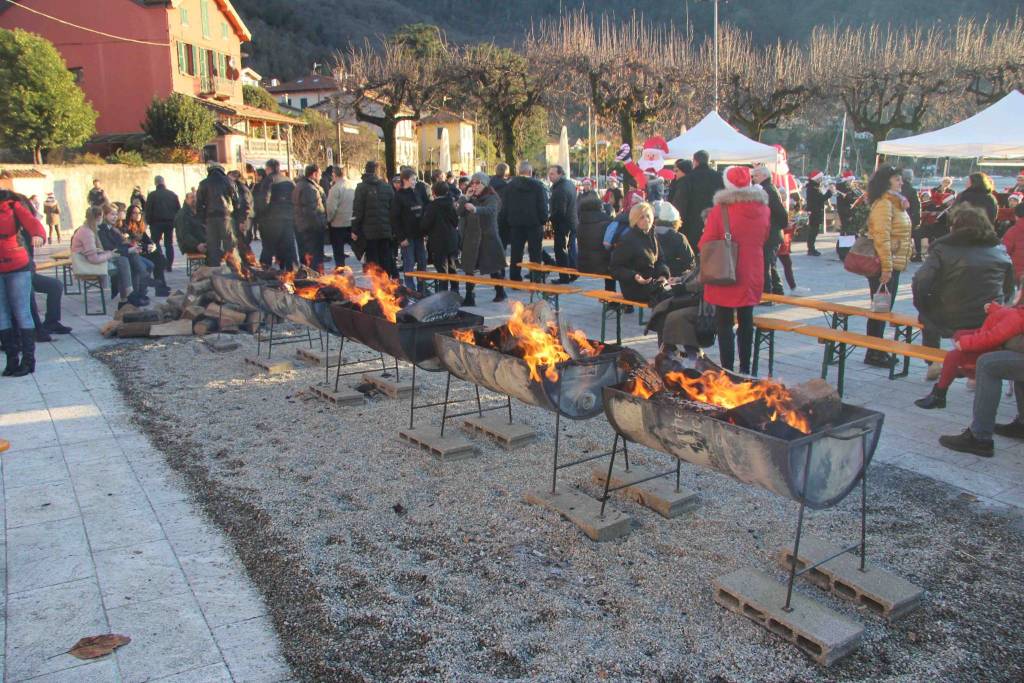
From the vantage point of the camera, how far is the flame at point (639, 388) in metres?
3.77

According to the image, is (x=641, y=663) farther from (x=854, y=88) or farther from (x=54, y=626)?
(x=854, y=88)

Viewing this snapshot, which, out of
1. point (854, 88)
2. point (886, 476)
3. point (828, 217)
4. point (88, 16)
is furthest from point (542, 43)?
point (886, 476)

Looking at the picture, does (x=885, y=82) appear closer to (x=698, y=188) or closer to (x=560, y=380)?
(x=698, y=188)

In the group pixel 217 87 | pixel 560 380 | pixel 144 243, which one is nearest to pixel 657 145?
pixel 144 243

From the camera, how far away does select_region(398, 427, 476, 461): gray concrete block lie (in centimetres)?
518

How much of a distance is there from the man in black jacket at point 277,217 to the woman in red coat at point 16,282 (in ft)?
13.1

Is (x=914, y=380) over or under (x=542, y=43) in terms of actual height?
under

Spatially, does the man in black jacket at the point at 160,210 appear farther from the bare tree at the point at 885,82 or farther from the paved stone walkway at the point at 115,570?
the bare tree at the point at 885,82

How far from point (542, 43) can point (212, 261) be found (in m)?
23.1

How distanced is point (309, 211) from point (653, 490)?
856 centimetres

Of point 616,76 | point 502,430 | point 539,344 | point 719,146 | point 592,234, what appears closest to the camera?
point 539,344

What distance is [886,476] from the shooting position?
4.77 metres

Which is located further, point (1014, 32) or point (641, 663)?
point (1014, 32)

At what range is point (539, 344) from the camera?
4371 mm
